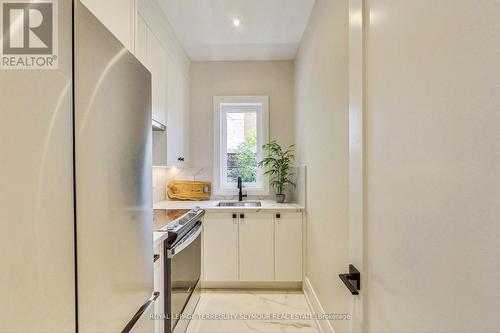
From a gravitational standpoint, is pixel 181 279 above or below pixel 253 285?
above

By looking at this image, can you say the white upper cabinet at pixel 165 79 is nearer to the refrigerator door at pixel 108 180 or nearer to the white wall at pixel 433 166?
the refrigerator door at pixel 108 180

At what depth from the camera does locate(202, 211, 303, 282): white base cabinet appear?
2.52 m

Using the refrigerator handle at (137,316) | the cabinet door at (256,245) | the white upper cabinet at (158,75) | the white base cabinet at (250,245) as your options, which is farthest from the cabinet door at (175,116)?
the refrigerator handle at (137,316)

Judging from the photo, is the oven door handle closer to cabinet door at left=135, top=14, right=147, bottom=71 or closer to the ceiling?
cabinet door at left=135, top=14, right=147, bottom=71

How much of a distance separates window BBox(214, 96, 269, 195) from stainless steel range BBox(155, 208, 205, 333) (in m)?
1.13

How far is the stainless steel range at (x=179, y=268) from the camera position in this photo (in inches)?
55.8

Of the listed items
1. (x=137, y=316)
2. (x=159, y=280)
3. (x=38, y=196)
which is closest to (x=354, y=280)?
(x=137, y=316)

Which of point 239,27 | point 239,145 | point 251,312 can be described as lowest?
point 251,312

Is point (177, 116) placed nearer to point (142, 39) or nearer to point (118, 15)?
point (142, 39)

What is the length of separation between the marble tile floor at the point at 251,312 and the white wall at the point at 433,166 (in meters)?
1.54

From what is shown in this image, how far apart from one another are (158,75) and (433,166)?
2.08 m

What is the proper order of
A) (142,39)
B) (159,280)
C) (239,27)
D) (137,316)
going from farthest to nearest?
(239,27) → (142,39) → (159,280) → (137,316)

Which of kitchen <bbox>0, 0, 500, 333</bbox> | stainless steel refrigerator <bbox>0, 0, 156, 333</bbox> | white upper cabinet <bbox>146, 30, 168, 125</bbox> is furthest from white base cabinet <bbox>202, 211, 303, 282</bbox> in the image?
stainless steel refrigerator <bbox>0, 0, 156, 333</bbox>

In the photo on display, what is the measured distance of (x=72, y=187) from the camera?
606 millimetres
